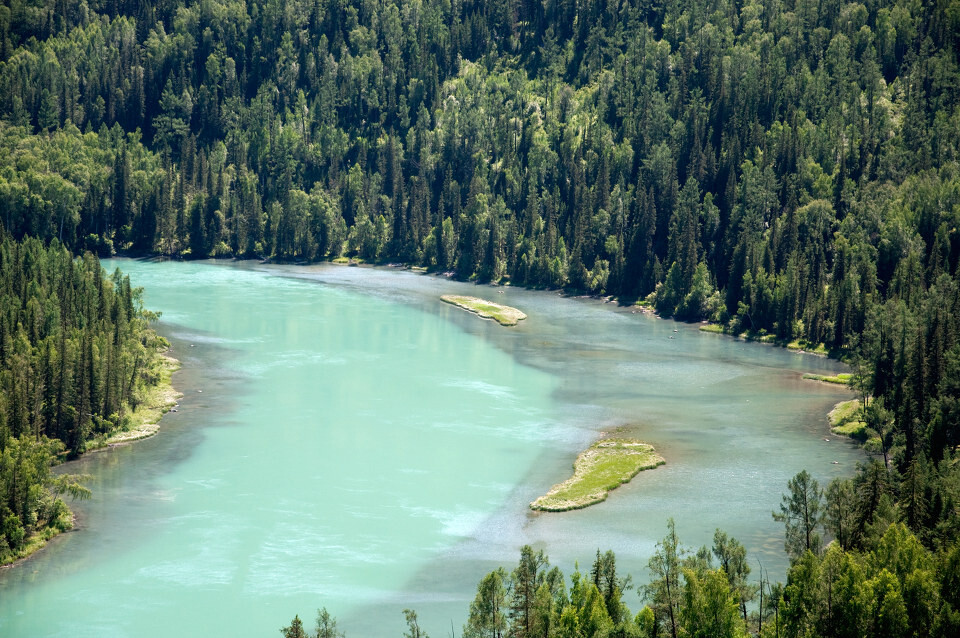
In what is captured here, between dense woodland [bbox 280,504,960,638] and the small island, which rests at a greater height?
dense woodland [bbox 280,504,960,638]

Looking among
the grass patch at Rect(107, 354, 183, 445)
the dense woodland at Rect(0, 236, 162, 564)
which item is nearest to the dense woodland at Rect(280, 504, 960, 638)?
the dense woodland at Rect(0, 236, 162, 564)

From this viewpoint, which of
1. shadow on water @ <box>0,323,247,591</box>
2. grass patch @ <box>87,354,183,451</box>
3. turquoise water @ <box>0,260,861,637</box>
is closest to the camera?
turquoise water @ <box>0,260,861,637</box>

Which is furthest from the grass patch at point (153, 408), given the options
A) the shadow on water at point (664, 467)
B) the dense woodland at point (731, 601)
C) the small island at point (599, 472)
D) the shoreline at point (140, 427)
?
the dense woodland at point (731, 601)

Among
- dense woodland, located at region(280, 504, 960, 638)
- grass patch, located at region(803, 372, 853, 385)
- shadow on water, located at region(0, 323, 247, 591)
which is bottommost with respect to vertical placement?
shadow on water, located at region(0, 323, 247, 591)

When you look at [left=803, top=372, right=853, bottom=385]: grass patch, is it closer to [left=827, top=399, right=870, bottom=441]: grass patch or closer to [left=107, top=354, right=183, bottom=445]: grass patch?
[left=827, top=399, right=870, bottom=441]: grass patch

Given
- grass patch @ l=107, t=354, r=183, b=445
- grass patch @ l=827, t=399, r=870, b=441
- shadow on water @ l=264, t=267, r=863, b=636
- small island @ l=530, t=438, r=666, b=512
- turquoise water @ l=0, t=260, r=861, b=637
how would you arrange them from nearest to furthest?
1. turquoise water @ l=0, t=260, r=861, b=637
2. shadow on water @ l=264, t=267, r=863, b=636
3. small island @ l=530, t=438, r=666, b=512
4. grass patch @ l=107, t=354, r=183, b=445
5. grass patch @ l=827, t=399, r=870, b=441

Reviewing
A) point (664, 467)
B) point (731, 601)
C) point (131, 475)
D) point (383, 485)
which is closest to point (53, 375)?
point (131, 475)

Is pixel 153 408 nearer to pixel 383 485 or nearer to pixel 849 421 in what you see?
pixel 383 485

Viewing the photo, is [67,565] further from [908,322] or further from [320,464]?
[908,322]
